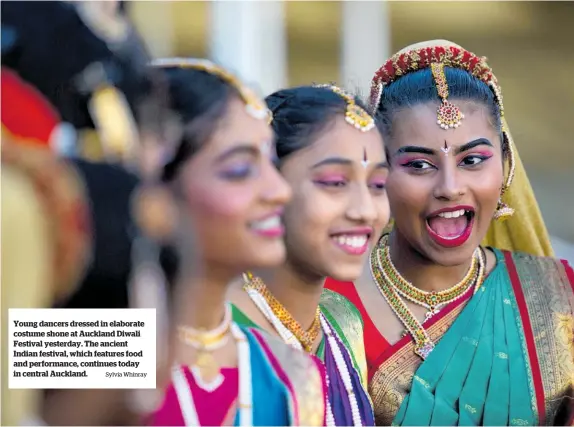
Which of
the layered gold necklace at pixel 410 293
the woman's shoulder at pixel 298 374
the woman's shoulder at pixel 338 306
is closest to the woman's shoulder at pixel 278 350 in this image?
the woman's shoulder at pixel 298 374

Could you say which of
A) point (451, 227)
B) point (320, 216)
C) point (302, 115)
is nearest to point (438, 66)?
point (451, 227)

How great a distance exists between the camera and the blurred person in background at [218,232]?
112 cm

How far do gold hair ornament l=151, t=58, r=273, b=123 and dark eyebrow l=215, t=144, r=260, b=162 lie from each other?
0.05m

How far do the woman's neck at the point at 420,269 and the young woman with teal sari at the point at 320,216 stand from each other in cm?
41

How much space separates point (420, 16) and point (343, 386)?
42.9 inches

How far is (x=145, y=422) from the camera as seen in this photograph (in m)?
1.07

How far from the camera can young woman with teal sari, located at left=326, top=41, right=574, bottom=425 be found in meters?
1.66

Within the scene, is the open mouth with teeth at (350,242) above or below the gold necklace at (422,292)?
above

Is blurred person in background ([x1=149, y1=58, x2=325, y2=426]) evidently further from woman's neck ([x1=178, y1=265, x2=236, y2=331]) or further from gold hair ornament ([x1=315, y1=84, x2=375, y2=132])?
gold hair ornament ([x1=315, y1=84, x2=375, y2=132])

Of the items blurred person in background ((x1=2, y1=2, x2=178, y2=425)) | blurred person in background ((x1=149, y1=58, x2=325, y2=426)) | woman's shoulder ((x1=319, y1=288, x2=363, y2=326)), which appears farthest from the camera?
woman's shoulder ((x1=319, y1=288, x2=363, y2=326))

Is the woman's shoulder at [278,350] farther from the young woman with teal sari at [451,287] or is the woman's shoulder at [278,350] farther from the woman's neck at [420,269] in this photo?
the woman's neck at [420,269]

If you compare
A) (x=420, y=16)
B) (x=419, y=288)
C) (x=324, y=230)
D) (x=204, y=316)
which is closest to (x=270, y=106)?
(x=324, y=230)

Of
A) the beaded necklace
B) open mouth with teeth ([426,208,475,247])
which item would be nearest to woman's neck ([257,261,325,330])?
the beaded necklace

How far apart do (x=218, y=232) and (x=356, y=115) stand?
386 millimetres
